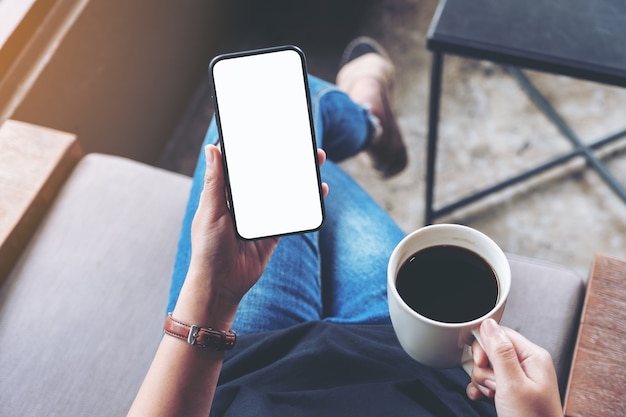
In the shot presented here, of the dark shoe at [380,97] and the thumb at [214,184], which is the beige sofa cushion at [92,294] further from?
the dark shoe at [380,97]

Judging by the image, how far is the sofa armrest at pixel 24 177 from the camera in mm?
812

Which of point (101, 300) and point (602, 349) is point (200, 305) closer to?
point (101, 300)

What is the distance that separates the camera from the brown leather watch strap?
0.64 metres

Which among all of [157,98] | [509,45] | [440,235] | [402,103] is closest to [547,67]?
[509,45]

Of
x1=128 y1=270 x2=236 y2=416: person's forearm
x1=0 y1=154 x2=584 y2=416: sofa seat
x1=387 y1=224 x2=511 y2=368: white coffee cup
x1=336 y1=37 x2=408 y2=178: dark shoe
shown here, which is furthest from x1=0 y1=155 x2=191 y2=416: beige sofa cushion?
x1=336 y1=37 x2=408 y2=178: dark shoe

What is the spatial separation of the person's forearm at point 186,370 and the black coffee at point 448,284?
208mm

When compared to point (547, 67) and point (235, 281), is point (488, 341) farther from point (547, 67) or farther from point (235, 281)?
point (547, 67)

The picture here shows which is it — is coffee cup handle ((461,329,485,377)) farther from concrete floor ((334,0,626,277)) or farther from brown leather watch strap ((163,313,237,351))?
concrete floor ((334,0,626,277))

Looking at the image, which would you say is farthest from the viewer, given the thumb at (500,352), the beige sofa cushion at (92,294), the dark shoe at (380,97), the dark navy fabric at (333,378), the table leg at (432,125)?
the dark shoe at (380,97)

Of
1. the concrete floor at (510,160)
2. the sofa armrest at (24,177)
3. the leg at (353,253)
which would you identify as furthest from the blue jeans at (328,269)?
the concrete floor at (510,160)

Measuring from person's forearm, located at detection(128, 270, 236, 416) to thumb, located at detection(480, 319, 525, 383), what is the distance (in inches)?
11.1

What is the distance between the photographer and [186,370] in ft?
Result: 2.09

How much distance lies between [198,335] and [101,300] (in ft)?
0.80

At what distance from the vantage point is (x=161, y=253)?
2.86 feet
